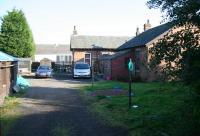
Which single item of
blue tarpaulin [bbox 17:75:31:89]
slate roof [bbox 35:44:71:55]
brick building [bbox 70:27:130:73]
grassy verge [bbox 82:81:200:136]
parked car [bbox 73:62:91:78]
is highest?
slate roof [bbox 35:44:71:55]

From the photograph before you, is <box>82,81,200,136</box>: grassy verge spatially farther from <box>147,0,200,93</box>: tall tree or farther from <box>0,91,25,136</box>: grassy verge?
<box>0,91,25,136</box>: grassy verge

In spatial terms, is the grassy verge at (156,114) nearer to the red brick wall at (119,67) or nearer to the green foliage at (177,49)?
the green foliage at (177,49)

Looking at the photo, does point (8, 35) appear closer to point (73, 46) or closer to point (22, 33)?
point (22, 33)

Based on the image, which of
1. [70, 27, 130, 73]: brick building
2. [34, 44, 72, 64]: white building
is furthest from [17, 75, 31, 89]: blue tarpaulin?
[34, 44, 72, 64]: white building

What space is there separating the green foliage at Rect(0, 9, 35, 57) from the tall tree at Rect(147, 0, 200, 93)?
51513mm

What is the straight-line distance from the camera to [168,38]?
1335 centimetres

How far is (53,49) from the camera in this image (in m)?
102

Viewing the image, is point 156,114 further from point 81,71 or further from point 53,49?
point 53,49

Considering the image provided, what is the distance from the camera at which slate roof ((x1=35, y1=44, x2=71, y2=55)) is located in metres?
100

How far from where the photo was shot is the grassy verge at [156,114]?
11.6 m

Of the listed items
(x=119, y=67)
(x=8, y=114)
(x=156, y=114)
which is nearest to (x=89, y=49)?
(x=119, y=67)

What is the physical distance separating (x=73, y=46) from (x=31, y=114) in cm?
4358

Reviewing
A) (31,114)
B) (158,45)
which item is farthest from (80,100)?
(158,45)

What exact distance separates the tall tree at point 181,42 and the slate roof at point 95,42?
4725 centimetres
